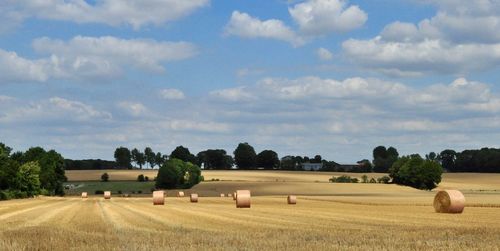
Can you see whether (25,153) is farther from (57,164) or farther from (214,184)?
(214,184)

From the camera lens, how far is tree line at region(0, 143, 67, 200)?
318ft

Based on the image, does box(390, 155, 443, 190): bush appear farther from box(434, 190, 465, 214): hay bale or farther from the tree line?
box(434, 190, 465, 214): hay bale

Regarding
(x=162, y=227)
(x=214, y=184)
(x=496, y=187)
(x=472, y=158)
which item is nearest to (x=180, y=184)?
(x=214, y=184)

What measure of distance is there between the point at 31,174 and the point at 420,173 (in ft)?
249

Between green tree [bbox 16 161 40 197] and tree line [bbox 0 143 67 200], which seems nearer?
tree line [bbox 0 143 67 200]

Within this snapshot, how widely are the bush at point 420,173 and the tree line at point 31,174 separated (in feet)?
222

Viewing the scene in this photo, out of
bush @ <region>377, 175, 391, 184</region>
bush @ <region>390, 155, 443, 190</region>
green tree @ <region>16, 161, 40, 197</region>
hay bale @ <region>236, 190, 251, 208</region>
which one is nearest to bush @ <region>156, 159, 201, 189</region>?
bush @ <region>377, 175, 391, 184</region>

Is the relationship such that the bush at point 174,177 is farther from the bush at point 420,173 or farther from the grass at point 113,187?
the bush at point 420,173

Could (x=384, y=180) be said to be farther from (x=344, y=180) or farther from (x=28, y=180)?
(x=28, y=180)

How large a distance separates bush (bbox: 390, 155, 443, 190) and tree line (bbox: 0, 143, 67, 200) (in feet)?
222

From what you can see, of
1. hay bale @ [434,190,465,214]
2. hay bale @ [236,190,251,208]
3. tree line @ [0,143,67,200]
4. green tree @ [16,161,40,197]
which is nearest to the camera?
hay bale @ [434,190,465,214]

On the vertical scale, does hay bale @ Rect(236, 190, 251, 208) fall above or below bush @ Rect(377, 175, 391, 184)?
below

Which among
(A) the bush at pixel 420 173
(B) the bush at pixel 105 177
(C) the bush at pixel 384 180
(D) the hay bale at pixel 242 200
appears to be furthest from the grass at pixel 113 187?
(D) the hay bale at pixel 242 200

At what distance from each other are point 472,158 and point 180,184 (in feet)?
289
